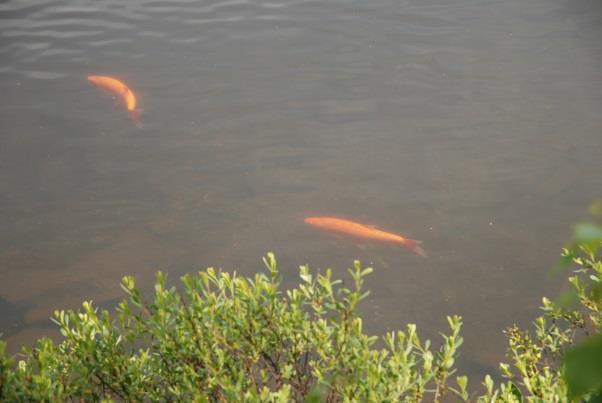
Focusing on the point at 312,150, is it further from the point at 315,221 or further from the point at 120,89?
the point at 120,89

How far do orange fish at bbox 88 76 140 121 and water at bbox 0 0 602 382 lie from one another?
11 centimetres

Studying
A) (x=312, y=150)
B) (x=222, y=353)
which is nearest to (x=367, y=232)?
(x=312, y=150)

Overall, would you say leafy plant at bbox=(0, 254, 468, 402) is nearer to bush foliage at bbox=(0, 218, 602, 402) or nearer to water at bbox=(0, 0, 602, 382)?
bush foliage at bbox=(0, 218, 602, 402)

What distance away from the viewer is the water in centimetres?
564

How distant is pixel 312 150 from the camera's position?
6.95 m

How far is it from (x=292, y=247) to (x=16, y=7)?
23.1ft

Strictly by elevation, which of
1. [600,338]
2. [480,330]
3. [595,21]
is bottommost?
[480,330]

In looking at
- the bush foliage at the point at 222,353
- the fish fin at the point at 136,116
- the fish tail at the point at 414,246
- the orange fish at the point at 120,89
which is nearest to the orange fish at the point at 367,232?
the fish tail at the point at 414,246

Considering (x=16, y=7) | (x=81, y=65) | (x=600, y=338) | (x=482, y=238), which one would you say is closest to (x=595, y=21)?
(x=482, y=238)

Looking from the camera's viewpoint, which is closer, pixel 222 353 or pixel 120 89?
pixel 222 353

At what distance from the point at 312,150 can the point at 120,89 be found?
2433 mm

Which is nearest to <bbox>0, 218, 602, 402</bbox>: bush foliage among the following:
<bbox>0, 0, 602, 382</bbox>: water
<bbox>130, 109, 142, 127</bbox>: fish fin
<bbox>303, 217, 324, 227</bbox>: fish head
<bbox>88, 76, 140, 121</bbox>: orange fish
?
<bbox>0, 0, 602, 382</bbox>: water

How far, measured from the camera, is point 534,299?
5305 mm

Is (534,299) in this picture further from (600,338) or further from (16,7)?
(16,7)
